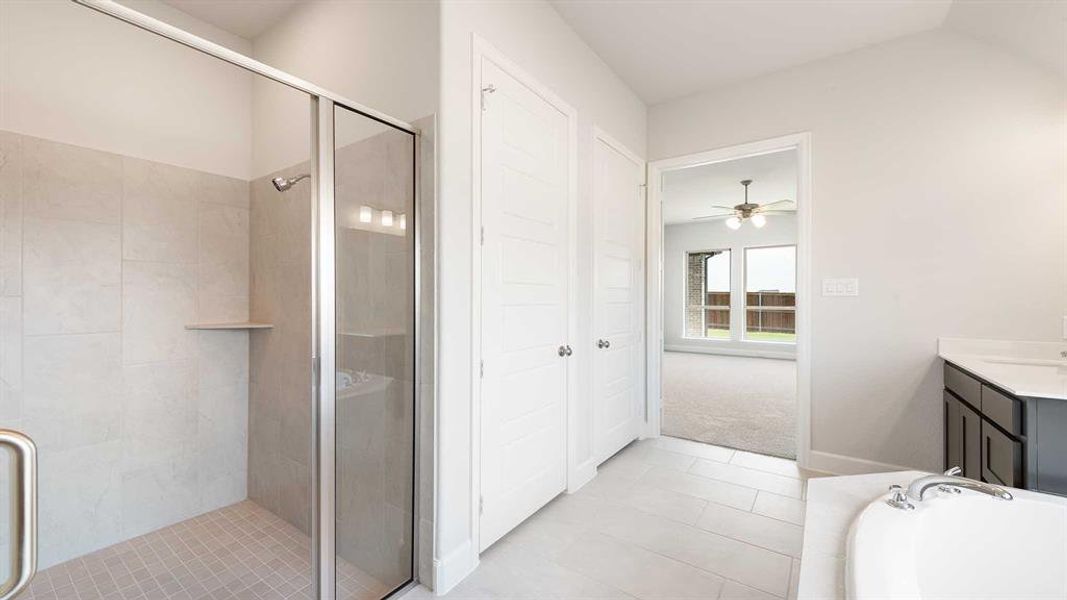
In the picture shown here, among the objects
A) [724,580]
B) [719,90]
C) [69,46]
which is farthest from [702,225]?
[69,46]

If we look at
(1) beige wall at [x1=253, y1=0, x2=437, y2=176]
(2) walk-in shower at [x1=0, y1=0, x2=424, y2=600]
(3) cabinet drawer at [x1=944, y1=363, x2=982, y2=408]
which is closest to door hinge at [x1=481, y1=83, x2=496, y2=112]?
(1) beige wall at [x1=253, y1=0, x2=437, y2=176]

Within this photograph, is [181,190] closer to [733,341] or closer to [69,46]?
[69,46]

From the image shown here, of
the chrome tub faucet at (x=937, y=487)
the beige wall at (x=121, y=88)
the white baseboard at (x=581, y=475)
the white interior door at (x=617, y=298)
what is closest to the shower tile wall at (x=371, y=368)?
the beige wall at (x=121, y=88)

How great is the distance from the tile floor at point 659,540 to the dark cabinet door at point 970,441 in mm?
796

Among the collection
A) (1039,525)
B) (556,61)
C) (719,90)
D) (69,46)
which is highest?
Result: (719,90)

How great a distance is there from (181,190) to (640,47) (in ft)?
9.38

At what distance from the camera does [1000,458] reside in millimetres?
1826

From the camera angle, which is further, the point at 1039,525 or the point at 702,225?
the point at 702,225

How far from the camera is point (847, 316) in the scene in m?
2.91

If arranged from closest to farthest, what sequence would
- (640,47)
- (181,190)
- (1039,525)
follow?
(1039,525)
(181,190)
(640,47)

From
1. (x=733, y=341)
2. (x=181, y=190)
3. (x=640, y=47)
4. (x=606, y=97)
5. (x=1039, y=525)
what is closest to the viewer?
(x=1039, y=525)

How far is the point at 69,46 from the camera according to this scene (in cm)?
199

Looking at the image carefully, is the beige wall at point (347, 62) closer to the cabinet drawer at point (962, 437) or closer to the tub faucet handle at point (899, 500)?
the tub faucet handle at point (899, 500)

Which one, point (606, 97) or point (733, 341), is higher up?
point (606, 97)
